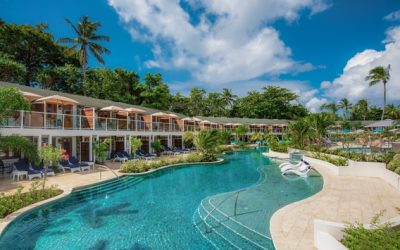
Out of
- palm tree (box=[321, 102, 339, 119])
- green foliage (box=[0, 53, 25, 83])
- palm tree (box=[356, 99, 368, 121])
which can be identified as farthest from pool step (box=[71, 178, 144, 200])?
palm tree (box=[356, 99, 368, 121])

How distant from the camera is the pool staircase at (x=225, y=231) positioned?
7316mm

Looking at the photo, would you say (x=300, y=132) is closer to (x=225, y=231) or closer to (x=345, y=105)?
(x=225, y=231)

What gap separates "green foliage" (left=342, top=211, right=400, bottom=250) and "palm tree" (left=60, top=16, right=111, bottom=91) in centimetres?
3491

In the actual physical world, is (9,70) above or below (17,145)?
above

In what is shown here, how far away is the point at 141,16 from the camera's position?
686 inches

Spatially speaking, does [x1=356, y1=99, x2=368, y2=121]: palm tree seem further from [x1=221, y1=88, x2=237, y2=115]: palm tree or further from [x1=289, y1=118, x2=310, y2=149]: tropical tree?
[x1=289, y1=118, x2=310, y2=149]: tropical tree

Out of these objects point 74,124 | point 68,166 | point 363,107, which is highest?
point 363,107

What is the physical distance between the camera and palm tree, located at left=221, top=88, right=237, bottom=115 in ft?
233

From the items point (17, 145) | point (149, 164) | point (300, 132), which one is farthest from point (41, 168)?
point (300, 132)

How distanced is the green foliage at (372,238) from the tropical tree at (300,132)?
Result: 26538 millimetres

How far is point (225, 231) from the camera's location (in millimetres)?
8336

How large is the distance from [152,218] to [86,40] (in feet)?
104

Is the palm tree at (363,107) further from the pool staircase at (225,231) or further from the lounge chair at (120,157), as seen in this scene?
the pool staircase at (225,231)

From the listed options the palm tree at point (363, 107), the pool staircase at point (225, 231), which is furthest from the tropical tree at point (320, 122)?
the palm tree at point (363, 107)
